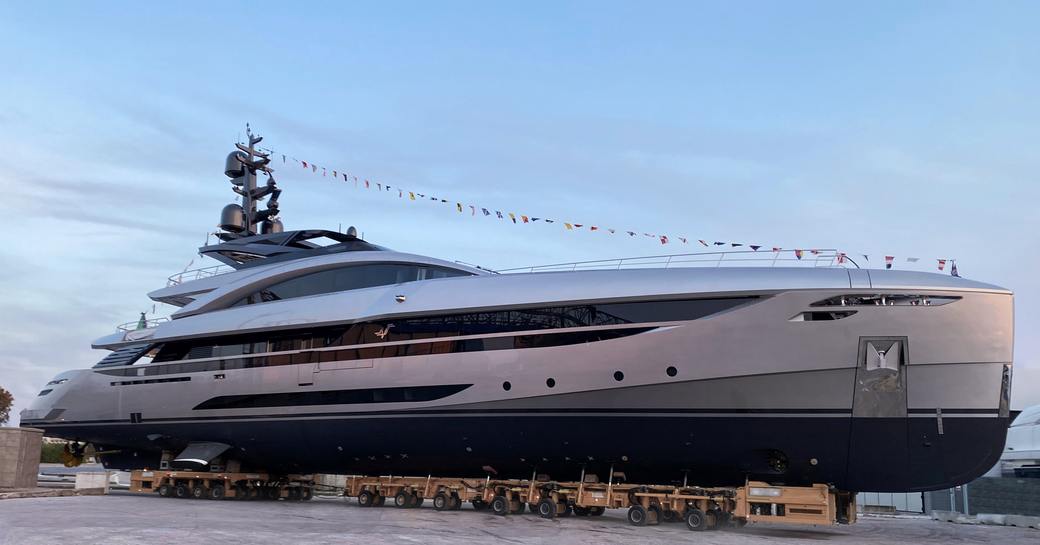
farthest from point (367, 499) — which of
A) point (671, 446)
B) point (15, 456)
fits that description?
point (15, 456)

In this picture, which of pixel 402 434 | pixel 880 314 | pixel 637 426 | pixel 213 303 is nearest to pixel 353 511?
pixel 402 434

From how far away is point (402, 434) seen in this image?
65.4 ft

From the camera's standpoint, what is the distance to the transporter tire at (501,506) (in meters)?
18.9

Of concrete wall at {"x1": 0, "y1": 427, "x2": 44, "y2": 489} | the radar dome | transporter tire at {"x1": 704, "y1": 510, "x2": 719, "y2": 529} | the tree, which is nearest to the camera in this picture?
transporter tire at {"x1": 704, "y1": 510, "x2": 719, "y2": 529}

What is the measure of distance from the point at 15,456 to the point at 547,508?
61.9 ft

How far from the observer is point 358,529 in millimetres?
14883

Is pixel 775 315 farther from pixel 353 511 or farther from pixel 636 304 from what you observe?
pixel 353 511

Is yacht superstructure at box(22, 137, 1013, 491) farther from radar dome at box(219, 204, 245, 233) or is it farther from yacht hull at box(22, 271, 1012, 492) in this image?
radar dome at box(219, 204, 245, 233)

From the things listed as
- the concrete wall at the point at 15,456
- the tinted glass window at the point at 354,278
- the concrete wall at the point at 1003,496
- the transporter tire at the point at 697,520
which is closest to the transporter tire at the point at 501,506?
the transporter tire at the point at 697,520

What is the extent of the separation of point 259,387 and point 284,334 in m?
1.67

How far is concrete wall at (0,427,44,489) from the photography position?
2638 centimetres

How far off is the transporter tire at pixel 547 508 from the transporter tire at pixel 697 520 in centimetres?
320

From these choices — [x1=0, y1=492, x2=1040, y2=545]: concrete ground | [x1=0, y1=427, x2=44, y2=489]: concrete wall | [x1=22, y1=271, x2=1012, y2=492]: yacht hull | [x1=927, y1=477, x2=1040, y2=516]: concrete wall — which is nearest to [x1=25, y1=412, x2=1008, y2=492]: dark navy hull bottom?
[x1=22, y1=271, x2=1012, y2=492]: yacht hull

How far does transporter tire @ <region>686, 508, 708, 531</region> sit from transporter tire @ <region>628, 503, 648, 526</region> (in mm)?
922
